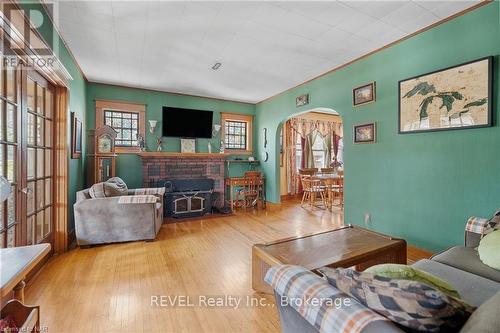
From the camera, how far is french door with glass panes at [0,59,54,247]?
180cm

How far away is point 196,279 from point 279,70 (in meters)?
3.28

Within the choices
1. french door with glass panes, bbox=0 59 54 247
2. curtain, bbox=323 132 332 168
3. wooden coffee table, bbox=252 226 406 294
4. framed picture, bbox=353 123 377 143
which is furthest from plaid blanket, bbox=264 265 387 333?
curtain, bbox=323 132 332 168

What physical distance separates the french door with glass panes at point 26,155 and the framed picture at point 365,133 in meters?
3.84

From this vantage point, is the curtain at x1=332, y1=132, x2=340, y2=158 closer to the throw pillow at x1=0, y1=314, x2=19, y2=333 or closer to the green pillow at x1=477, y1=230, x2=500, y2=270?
the green pillow at x1=477, y1=230, x2=500, y2=270

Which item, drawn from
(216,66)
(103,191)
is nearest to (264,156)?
(216,66)

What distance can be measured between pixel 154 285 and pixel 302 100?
→ 151 inches

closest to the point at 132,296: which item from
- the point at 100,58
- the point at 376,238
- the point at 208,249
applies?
the point at 208,249

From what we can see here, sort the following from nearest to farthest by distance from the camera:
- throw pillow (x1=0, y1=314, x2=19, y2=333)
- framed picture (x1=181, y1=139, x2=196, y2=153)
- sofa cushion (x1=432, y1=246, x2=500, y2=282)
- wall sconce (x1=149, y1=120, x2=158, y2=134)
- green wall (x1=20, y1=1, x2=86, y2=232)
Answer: throw pillow (x1=0, y1=314, x2=19, y2=333) < sofa cushion (x1=432, y1=246, x2=500, y2=282) < green wall (x1=20, y1=1, x2=86, y2=232) < wall sconce (x1=149, y1=120, x2=158, y2=134) < framed picture (x1=181, y1=139, x2=196, y2=153)

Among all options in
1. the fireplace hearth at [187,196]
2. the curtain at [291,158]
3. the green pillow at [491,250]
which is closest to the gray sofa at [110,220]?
the fireplace hearth at [187,196]

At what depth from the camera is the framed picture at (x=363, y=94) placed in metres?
3.12

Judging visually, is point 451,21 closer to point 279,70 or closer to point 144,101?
point 279,70

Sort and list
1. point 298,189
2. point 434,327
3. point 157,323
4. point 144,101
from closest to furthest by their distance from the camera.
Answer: point 434,327
point 157,323
point 144,101
point 298,189

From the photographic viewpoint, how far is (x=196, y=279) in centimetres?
217

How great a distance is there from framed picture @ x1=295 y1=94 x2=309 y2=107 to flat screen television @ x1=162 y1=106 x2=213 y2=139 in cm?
198
